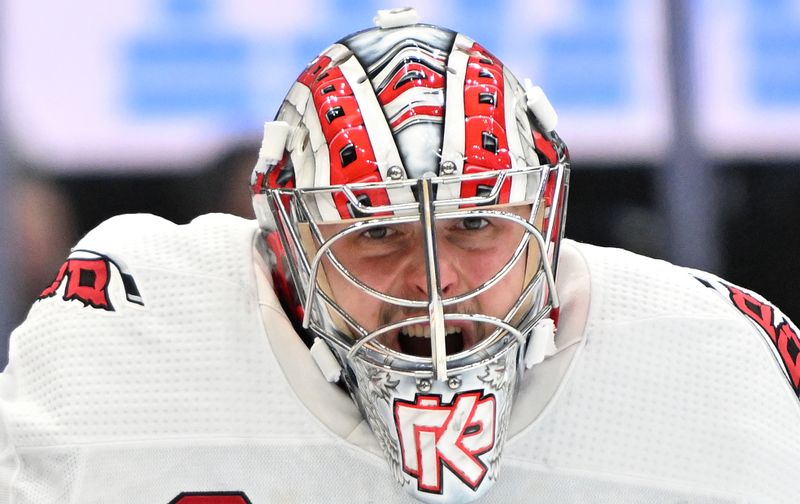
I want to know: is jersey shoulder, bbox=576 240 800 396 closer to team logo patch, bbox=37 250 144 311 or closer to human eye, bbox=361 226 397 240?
human eye, bbox=361 226 397 240

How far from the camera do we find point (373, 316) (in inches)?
58.4

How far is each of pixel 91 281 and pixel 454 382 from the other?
0.56 metres

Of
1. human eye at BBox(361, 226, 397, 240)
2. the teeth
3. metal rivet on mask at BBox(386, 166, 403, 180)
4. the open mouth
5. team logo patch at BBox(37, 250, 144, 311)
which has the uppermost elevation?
metal rivet on mask at BBox(386, 166, 403, 180)

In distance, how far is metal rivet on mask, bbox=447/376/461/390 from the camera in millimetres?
1418

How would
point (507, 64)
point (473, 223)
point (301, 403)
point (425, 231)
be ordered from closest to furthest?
point (425, 231), point (473, 223), point (301, 403), point (507, 64)

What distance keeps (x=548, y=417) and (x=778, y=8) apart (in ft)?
5.81

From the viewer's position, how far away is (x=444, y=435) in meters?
1.44

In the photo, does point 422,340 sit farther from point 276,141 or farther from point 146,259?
point 146,259

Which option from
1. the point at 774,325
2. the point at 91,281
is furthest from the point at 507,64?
the point at 91,281

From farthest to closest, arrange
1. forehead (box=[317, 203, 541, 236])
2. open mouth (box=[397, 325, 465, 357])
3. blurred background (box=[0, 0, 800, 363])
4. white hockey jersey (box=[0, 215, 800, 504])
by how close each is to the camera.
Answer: blurred background (box=[0, 0, 800, 363]) < white hockey jersey (box=[0, 215, 800, 504]) < open mouth (box=[397, 325, 465, 357]) < forehead (box=[317, 203, 541, 236])

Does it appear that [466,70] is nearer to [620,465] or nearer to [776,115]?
[620,465]

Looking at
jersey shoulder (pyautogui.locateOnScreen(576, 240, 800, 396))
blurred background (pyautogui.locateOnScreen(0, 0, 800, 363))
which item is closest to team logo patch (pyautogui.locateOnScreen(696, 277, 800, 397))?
jersey shoulder (pyautogui.locateOnScreen(576, 240, 800, 396))

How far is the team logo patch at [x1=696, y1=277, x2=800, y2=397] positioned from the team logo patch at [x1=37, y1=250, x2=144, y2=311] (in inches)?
29.8

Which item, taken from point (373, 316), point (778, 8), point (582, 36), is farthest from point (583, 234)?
point (373, 316)
